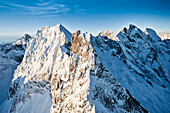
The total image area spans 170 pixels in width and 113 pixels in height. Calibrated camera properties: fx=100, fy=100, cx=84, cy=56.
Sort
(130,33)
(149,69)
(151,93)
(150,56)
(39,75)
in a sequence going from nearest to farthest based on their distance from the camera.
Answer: (39,75) < (151,93) < (149,69) < (150,56) < (130,33)

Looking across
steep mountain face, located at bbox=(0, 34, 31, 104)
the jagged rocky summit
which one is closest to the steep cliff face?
the jagged rocky summit

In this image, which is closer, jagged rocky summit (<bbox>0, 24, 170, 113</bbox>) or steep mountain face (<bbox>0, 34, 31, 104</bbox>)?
jagged rocky summit (<bbox>0, 24, 170, 113</bbox>)

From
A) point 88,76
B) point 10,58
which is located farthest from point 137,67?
point 10,58

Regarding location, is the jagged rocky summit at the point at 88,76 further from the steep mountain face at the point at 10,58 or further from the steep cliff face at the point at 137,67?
the steep mountain face at the point at 10,58

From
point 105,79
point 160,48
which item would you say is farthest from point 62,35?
point 160,48

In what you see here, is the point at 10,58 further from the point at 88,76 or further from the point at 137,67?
the point at 137,67

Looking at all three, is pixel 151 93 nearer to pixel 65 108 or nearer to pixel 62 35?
pixel 65 108

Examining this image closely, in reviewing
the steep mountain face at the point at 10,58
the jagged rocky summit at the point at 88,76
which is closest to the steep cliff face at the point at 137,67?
the jagged rocky summit at the point at 88,76

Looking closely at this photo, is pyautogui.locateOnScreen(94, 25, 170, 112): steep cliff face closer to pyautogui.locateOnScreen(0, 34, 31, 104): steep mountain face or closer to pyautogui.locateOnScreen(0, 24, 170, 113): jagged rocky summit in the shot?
pyautogui.locateOnScreen(0, 24, 170, 113): jagged rocky summit
